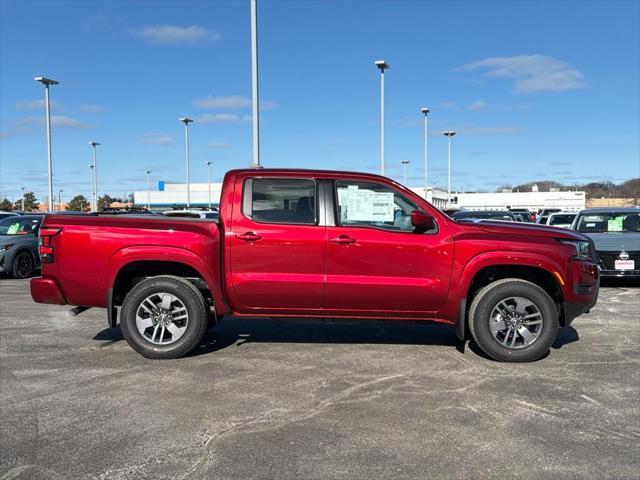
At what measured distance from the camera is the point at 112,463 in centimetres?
360

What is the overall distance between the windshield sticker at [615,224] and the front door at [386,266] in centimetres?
768

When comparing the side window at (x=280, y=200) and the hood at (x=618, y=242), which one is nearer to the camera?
the side window at (x=280, y=200)

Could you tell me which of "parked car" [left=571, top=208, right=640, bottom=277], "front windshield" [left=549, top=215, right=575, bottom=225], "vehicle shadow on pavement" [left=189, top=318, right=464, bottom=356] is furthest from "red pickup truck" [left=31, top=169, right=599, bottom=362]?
"front windshield" [left=549, top=215, right=575, bottom=225]

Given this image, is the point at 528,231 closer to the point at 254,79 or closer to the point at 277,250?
the point at 277,250

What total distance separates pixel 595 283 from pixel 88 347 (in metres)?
5.67

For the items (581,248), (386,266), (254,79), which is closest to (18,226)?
(254,79)

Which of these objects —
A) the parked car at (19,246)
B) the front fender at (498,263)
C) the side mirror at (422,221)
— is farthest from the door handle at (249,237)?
the parked car at (19,246)

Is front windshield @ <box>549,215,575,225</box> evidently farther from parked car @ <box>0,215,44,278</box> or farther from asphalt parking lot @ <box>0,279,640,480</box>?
parked car @ <box>0,215,44,278</box>

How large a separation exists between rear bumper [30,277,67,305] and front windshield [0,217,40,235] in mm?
8926

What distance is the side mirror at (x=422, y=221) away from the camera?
228 inches

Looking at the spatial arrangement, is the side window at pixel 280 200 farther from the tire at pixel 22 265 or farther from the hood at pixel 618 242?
the tire at pixel 22 265

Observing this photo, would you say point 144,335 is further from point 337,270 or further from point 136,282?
point 337,270

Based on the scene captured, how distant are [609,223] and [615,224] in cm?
12

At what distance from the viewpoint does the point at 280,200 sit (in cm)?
603
